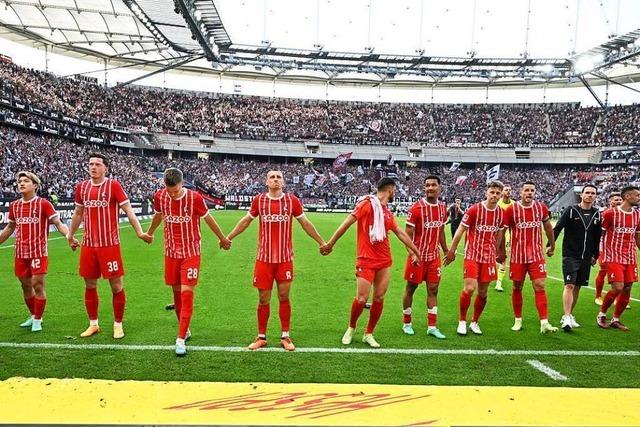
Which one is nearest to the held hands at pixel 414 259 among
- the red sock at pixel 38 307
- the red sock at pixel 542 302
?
the red sock at pixel 542 302

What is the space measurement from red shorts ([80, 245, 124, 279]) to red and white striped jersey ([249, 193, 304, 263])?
193cm

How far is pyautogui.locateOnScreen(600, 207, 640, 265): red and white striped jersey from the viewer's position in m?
7.56

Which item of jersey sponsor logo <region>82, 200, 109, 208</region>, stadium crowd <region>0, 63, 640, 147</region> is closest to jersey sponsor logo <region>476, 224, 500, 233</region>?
jersey sponsor logo <region>82, 200, 109, 208</region>

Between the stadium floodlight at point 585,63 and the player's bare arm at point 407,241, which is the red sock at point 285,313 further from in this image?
the stadium floodlight at point 585,63

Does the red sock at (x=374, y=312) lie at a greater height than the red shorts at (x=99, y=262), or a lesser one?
lesser

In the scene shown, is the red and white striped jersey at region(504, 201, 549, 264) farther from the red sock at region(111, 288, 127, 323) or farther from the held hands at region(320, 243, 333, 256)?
the red sock at region(111, 288, 127, 323)

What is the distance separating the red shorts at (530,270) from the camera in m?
7.12

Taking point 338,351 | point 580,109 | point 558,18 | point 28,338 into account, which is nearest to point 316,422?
point 338,351

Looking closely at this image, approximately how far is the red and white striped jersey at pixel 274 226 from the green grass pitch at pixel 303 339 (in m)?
1.20

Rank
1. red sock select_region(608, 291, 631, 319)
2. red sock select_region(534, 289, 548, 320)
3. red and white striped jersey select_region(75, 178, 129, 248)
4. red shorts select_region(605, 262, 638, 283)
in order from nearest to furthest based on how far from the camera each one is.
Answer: red and white striped jersey select_region(75, 178, 129, 248), red sock select_region(534, 289, 548, 320), red shorts select_region(605, 262, 638, 283), red sock select_region(608, 291, 631, 319)

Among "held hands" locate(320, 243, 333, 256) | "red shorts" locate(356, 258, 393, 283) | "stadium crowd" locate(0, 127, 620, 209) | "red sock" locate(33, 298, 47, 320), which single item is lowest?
"red sock" locate(33, 298, 47, 320)

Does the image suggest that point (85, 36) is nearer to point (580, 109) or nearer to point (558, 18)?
point (558, 18)

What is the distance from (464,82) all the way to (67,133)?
48.0m

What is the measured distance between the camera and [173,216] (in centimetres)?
620
